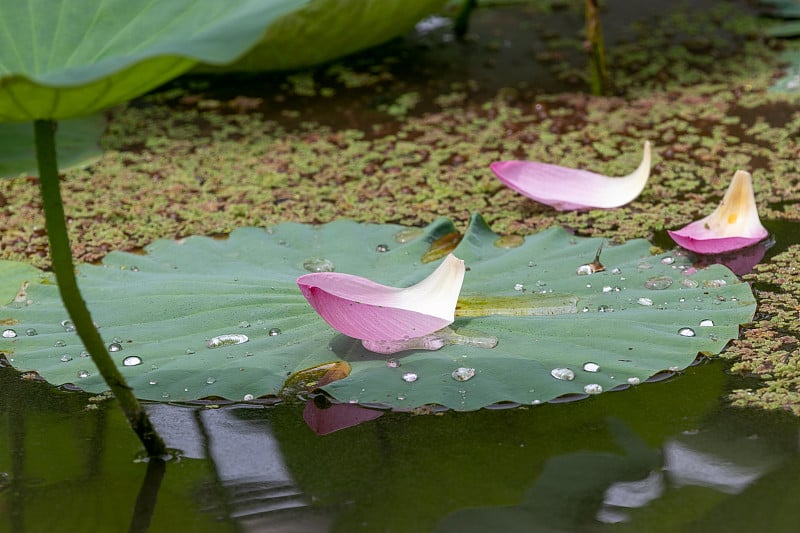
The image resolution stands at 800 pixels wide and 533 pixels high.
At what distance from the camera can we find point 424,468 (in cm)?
97

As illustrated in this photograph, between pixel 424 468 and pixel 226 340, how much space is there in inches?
11.4

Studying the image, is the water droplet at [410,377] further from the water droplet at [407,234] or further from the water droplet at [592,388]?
the water droplet at [407,234]

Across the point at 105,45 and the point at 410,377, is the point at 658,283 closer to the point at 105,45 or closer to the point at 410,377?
the point at 410,377

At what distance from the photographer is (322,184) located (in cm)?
183

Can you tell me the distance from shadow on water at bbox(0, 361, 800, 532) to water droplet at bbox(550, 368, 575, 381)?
0.04 m

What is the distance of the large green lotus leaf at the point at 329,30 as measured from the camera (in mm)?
2127

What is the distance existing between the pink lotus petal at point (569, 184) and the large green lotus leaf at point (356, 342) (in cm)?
24

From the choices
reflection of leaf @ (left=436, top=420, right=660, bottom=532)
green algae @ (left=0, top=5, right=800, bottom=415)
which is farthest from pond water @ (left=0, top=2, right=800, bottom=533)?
green algae @ (left=0, top=5, right=800, bottom=415)

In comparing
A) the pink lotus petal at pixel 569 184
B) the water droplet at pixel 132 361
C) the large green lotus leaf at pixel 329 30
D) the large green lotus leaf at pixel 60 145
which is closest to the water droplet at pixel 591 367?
the water droplet at pixel 132 361

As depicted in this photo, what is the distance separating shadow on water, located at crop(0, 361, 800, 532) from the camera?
0.89 meters

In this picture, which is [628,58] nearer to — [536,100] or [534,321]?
[536,100]

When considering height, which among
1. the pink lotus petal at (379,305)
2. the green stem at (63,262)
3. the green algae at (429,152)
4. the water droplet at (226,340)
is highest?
the green stem at (63,262)

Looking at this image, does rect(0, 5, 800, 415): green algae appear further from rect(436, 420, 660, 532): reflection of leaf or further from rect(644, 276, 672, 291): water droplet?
rect(436, 420, 660, 532): reflection of leaf

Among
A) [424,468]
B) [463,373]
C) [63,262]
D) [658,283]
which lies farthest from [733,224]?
[63,262]
